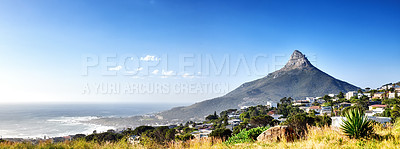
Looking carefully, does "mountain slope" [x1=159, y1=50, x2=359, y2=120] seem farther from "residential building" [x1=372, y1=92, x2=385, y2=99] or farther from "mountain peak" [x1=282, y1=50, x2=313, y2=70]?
"residential building" [x1=372, y1=92, x2=385, y2=99]

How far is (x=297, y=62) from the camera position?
17450 cm

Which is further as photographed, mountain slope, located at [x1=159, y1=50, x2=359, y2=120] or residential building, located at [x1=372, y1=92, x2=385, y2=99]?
mountain slope, located at [x1=159, y1=50, x2=359, y2=120]

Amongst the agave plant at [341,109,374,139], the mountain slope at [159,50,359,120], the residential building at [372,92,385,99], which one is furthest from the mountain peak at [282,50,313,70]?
the agave plant at [341,109,374,139]

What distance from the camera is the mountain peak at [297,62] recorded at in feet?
542

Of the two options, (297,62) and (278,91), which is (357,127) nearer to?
(278,91)

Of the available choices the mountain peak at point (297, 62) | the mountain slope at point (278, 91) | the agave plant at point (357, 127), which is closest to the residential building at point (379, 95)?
the mountain slope at point (278, 91)

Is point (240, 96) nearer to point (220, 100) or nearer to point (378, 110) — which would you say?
point (220, 100)

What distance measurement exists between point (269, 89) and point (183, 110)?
52.6 meters

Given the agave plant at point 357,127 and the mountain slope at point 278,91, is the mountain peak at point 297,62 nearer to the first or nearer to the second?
the mountain slope at point 278,91

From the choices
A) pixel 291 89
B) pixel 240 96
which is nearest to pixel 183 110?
pixel 240 96

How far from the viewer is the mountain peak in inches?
6506

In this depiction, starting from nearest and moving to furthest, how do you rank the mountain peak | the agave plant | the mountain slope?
1. the agave plant
2. the mountain slope
3. the mountain peak

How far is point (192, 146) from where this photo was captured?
7.97 meters

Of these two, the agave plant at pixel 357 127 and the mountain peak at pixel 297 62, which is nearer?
the agave plant at pixel 357 127
